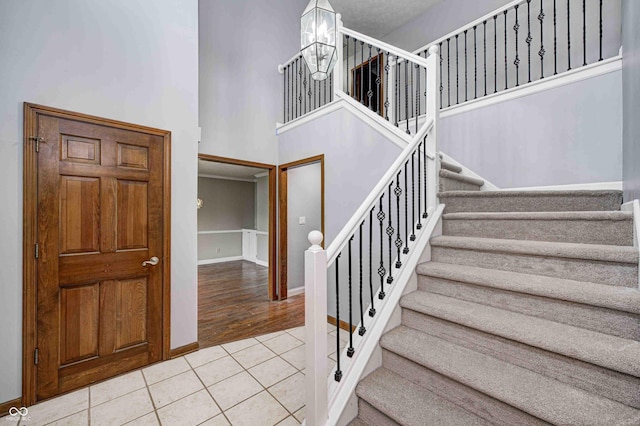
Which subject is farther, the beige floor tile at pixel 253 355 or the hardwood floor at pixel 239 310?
the hardwood floor at pixel 239 310

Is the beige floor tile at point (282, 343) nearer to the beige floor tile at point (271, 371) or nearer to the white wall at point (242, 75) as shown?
the beige floor tile at point (271, 371)

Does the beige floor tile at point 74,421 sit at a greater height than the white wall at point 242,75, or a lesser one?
lesser

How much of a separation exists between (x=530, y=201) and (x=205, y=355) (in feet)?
9.96

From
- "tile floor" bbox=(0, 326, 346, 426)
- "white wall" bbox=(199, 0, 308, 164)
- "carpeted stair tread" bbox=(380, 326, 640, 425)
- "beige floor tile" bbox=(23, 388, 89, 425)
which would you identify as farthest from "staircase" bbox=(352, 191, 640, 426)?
"white wall" bbox=(199, 0, 308, 164)

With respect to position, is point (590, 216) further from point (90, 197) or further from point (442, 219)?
point (90, 197)

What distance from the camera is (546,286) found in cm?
139

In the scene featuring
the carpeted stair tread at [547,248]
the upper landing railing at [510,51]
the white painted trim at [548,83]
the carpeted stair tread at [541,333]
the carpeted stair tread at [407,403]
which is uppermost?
the upper landing railing at [510,51]

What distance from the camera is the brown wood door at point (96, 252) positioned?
1.96 m

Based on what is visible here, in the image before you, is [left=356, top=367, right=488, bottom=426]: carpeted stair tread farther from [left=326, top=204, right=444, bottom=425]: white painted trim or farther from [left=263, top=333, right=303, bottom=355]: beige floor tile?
[left=263, top=333, right=303, bottom=355]: beige floor tile

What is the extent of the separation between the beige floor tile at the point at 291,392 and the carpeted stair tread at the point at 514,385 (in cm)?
82

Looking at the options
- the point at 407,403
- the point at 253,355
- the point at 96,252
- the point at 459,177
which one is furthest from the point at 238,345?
the point at 459,177

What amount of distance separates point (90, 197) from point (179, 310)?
119 cm

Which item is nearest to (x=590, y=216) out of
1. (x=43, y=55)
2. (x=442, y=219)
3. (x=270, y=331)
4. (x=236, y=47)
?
(x=442, y=219)

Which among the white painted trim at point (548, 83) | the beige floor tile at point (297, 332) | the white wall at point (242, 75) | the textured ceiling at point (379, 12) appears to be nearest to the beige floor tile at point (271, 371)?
the beige floor tile at point (297, 332)
